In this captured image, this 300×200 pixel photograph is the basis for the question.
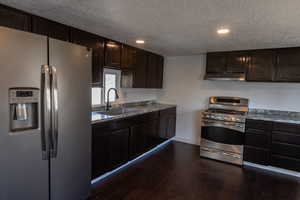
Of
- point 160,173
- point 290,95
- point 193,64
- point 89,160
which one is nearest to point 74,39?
point 89,160

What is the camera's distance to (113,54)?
309 cm

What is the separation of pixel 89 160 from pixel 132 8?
1761 mm

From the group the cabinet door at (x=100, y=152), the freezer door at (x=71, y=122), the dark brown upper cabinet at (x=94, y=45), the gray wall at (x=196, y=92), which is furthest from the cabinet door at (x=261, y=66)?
the freezer door at (x=71, y=122)

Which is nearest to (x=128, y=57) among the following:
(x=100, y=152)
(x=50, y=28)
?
(x=50, y=28)

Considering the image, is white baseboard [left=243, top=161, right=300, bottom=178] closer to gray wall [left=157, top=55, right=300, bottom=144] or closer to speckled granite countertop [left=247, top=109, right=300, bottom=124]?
speckled granite countertop [left=247, top=109, right=300, bottom=124]

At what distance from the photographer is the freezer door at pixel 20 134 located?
135 cm

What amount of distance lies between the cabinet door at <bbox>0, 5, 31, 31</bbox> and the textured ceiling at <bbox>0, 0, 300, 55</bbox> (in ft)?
0.27

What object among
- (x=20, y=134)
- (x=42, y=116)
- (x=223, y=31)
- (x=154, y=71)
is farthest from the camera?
(x=154, y=71)

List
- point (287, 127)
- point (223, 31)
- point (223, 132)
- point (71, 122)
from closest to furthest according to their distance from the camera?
1. point (71, 122)
2. point (223, 31)
3. point (287, 127)
4. point (223, 132)

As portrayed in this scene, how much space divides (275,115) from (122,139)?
302 centimetres

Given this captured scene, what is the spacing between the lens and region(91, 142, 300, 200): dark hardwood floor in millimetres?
2402

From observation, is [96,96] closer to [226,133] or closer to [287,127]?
[226,133]

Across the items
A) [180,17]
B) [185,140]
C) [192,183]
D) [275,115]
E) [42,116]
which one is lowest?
[192,183]

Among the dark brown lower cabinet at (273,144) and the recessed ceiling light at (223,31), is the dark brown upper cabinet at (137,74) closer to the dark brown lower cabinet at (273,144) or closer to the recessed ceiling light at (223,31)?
the recessed ceiling light at (223,31)
